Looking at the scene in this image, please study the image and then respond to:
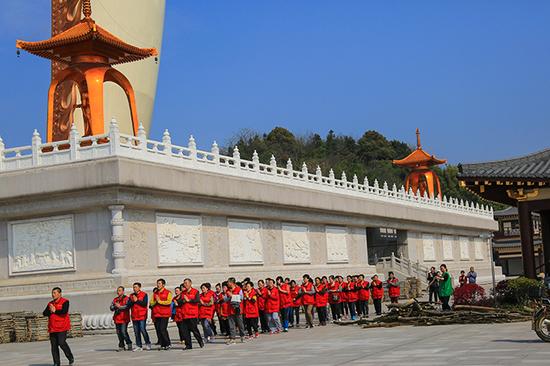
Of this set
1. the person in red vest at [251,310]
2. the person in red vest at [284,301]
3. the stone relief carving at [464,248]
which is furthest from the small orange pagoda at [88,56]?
the stone relief carving at [464,248]

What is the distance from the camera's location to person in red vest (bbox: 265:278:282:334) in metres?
18.5

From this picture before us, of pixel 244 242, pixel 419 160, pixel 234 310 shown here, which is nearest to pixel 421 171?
pixel 419 160

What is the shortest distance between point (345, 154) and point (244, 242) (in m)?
71.1

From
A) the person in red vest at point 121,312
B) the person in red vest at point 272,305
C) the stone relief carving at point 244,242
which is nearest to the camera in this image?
the person in red vest at point 121,312

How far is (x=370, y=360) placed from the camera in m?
11.6

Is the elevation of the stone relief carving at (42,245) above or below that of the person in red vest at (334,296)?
above

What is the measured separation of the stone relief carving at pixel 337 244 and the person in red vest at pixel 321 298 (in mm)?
12438

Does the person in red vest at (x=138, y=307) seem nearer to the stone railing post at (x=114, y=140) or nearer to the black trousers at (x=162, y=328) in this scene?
the black trousers at (x=162, y=328)

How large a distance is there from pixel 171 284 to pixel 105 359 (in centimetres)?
887

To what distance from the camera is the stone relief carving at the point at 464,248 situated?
48.1 meters

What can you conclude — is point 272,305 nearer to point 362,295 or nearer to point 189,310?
point 189,310

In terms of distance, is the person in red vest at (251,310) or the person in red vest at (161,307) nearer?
the person in red vest at (161,307)

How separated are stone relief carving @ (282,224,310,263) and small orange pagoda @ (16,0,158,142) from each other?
22.6ft

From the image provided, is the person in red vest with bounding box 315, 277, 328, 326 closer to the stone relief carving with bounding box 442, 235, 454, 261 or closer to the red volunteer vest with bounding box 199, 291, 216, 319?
the red volunteer vest with bounding box 199, 291, 216, 319
